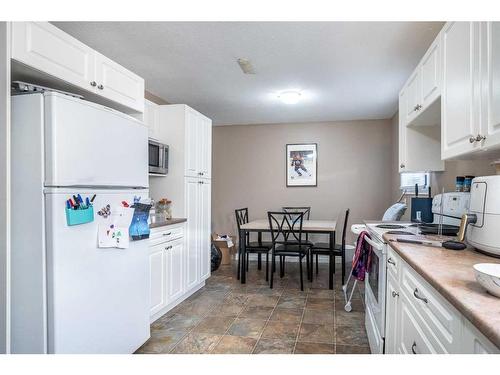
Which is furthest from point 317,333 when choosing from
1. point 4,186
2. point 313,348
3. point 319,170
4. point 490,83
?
point 319,170

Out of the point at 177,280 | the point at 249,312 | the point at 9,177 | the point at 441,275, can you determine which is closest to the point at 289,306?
the point at 249,312

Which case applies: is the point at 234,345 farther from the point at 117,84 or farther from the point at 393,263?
the point at 117,84

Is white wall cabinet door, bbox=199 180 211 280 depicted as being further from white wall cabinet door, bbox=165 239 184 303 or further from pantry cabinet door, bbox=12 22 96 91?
pantry cabinet door, bbox=12 22 96 91

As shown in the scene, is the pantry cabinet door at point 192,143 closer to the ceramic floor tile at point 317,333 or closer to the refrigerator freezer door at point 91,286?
the refrigerator freezer door at point 91,286

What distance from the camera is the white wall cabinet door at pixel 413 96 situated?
7.59 ft

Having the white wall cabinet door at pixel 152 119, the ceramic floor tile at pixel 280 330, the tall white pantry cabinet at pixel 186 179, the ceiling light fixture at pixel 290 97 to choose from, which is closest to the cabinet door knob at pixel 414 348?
the ceramic floor tile at pixel 280 330

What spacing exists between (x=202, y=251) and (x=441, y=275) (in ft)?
9.71

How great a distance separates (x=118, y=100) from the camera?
7.35 feet

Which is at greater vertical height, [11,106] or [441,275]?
[11,106]

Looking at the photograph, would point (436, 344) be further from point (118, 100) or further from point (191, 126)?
point (191, 126)

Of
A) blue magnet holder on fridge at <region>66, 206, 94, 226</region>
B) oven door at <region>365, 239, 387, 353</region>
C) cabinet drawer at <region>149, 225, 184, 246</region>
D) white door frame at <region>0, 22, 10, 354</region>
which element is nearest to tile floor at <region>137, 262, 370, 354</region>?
oven door at <region>365, 239, 387, 353</region>

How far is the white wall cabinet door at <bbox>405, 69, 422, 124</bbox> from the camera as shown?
2.31 m

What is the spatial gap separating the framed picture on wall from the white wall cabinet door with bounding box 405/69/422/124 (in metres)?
2.65

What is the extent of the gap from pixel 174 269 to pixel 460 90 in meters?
2.60
